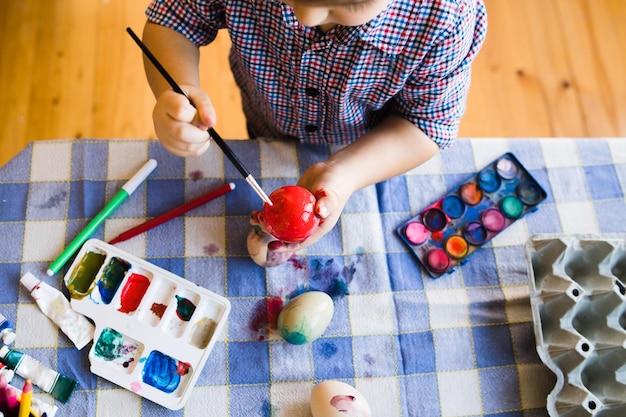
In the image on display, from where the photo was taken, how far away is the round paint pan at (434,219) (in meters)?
0.79

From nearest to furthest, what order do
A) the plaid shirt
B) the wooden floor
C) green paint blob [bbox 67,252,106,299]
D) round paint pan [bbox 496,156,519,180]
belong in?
the plaid shirt < green paint blob [bbox 67,252,106,299] < round paint pan [bbox 496,156,519,180] < the wooden floor

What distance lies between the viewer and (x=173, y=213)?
753 mm

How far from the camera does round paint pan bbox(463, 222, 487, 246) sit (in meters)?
0.78

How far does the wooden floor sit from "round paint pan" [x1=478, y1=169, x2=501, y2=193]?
2.16 ft

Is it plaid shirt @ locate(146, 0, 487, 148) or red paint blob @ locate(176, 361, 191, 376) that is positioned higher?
plaid shirt @ locate(146, 0, 487, 148)

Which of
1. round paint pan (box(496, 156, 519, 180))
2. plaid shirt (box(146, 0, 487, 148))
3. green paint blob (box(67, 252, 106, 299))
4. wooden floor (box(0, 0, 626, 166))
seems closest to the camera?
plaid shirt (box(146, 0, 487, 148))

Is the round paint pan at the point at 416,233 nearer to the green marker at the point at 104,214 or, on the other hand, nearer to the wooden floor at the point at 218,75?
the green marker at the point at 104,214

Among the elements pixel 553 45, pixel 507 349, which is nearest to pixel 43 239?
pixel 507 349

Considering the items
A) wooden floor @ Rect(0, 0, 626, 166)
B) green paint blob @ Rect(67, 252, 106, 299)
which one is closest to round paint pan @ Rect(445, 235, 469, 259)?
green paint blob @ Rect(67, 252, 106, 299)

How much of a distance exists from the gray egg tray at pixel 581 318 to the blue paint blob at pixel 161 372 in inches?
18.1

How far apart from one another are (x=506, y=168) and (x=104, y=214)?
1.89 feet

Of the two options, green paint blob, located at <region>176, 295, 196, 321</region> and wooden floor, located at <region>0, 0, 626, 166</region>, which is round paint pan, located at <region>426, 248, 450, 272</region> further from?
wooden floor, located at <region>0, 0, 626, 166</region>

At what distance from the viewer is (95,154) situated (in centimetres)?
79

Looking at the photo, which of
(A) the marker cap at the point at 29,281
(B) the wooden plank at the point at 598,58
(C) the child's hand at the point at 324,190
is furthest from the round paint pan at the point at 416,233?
(B) the wooden plank at the point at 598,58
